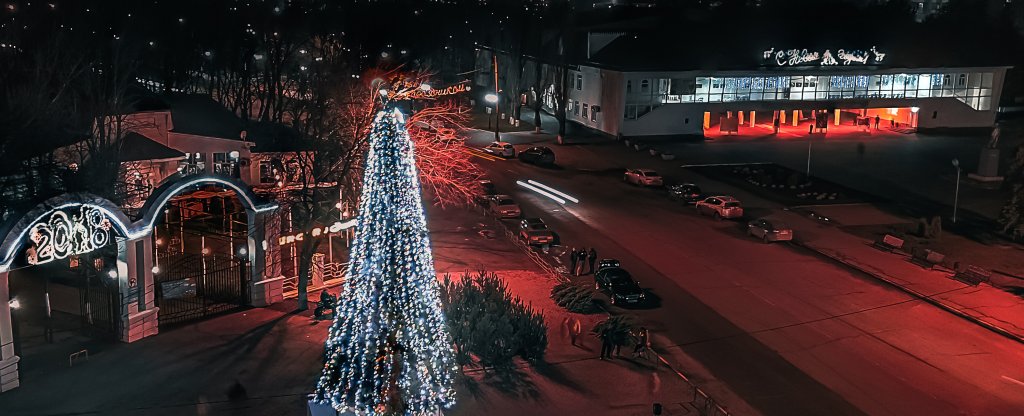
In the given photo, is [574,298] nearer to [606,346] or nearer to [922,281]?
[606,346]

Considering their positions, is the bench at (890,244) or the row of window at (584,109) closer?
the bench at (890,244)

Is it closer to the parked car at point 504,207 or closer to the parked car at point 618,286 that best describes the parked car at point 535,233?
the parked car at point 504,207

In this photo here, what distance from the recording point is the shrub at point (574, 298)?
28656 millimetres

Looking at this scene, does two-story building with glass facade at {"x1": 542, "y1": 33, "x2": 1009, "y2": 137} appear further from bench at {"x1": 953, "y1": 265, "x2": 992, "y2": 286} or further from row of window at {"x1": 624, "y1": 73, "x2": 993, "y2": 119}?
bench at {"x1": 953, "y1": 265, "x2": 992, "y2": 286}

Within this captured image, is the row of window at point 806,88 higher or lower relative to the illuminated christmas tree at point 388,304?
higher

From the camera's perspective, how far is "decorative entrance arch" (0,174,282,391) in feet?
67.7

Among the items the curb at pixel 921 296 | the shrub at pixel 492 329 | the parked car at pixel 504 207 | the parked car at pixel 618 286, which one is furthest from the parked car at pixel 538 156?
the shrub at pixel 492 329

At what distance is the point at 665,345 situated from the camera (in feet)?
84.7

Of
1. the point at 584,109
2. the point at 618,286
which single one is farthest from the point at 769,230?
the point at 584,109

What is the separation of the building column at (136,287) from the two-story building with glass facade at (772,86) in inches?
1809

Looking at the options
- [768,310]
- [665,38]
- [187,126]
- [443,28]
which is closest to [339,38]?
[187,126]

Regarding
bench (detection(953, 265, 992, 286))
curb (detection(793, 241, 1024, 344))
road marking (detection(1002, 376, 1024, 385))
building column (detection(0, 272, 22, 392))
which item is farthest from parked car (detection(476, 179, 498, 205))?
building column (detection(0, 272, 22, 392))

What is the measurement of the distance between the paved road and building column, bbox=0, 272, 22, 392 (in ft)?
55.2

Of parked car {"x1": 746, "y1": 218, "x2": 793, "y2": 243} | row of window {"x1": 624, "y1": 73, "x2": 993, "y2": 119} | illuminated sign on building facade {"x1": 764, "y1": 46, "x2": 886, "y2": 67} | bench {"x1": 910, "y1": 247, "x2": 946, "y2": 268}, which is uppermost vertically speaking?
illuminated sign on building facade {"x1": 764, "y1": 46, "x2": 886, "y2": 67}
